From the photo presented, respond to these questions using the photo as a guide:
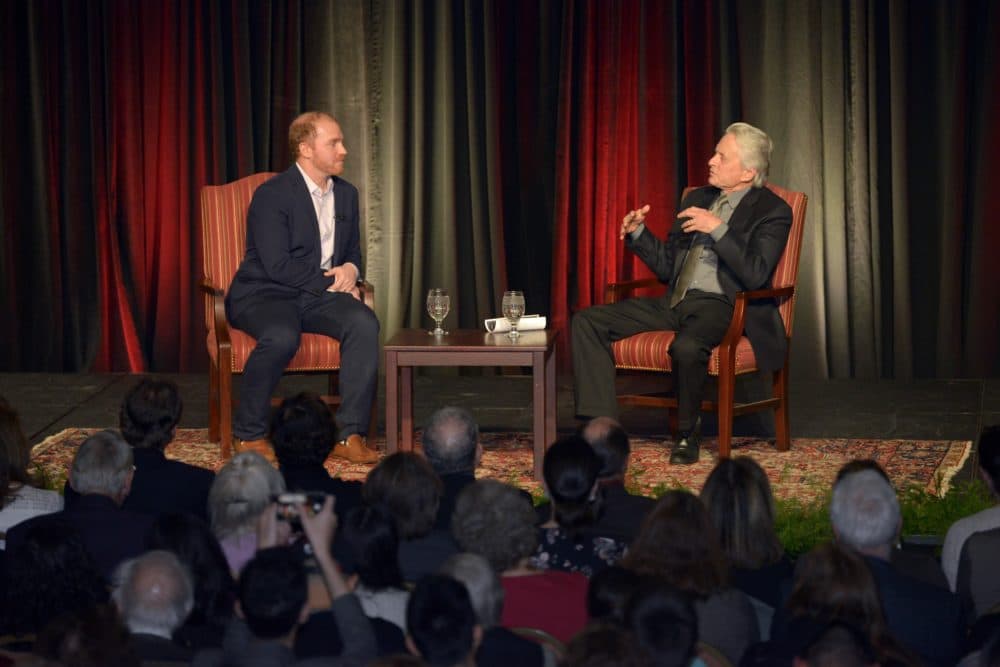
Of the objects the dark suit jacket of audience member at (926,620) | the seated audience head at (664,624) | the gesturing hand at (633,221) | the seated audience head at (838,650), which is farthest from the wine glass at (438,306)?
the seated audience head at (838,650)

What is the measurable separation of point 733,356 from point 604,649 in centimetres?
330

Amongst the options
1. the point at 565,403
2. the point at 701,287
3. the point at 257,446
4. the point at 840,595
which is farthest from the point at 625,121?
the point at 840,595

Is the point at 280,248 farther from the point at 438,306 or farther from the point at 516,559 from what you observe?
the point at 516,559

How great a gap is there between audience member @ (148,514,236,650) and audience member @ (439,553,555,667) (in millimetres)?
472

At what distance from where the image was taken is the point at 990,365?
23.4ft

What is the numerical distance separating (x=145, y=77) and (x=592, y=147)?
2017 mm

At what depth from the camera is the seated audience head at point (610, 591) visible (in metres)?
2.61

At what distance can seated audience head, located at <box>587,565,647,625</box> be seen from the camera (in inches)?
103

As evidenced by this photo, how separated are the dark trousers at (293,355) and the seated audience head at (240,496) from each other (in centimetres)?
216

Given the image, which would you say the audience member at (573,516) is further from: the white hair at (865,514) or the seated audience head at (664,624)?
the seated audience head at (664,624)

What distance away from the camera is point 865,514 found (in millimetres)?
3051

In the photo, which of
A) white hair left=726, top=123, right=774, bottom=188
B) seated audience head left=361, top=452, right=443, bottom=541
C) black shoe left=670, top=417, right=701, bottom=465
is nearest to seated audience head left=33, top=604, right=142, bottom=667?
seated audience head left=361, top=452, right=443, bottom=541

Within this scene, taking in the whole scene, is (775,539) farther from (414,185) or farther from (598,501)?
(414,185)

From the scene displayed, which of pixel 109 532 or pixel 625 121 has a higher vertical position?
pixel 625 121
